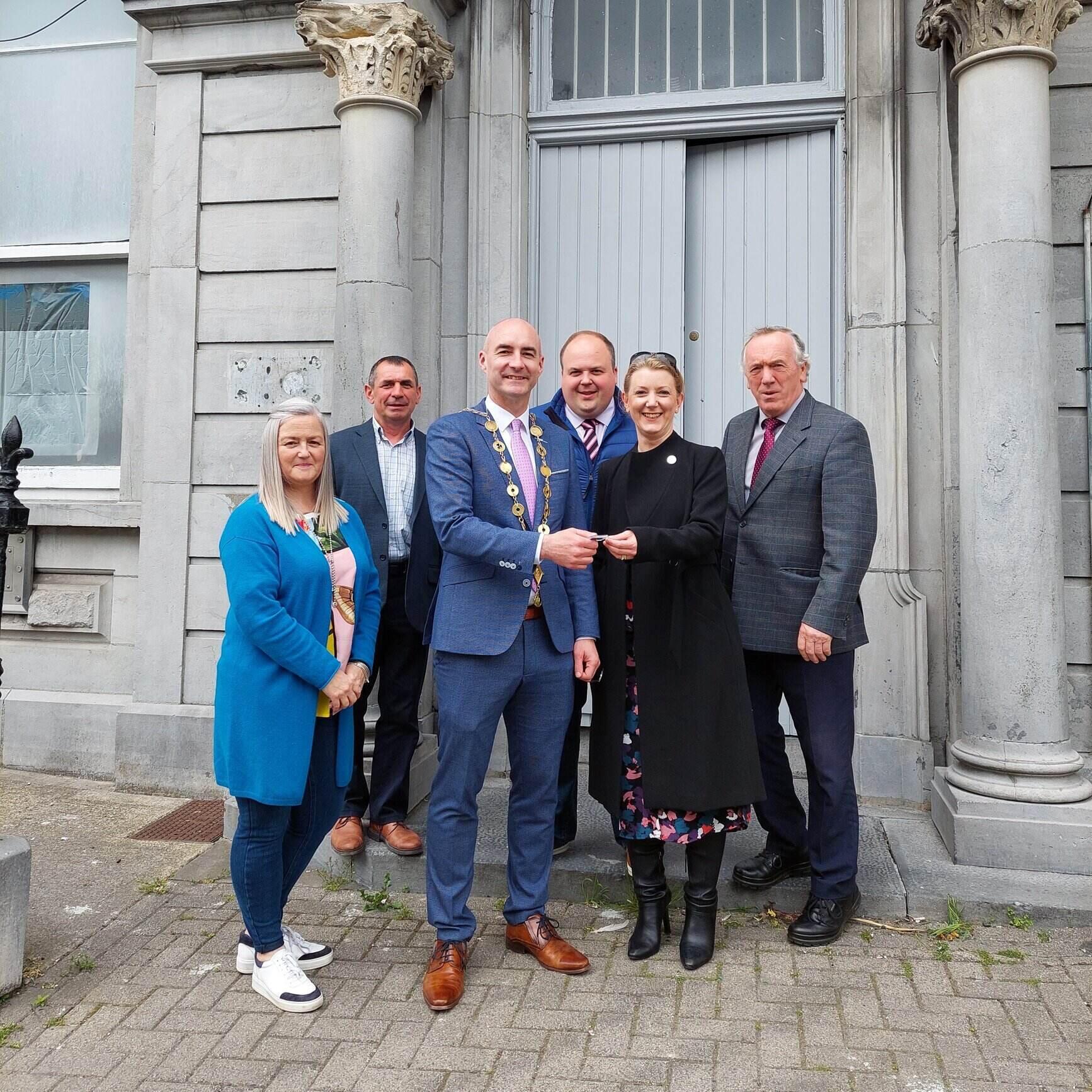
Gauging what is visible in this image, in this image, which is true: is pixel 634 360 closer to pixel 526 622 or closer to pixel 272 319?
pixel 526 622

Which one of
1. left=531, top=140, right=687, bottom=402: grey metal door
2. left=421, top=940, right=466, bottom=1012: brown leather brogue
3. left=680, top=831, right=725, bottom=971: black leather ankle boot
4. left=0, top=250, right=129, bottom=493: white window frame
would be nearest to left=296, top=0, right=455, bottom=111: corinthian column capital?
left=531, top=140, right=687, bottom=402: grey metal door

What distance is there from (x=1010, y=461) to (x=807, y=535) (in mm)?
1260

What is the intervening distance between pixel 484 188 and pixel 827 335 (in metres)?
2.08

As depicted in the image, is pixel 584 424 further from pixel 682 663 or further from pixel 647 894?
pixel 647 894

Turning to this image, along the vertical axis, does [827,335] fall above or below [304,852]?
above

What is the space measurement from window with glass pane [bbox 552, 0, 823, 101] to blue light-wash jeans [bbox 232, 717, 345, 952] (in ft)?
14.1

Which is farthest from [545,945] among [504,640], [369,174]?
[369,174]

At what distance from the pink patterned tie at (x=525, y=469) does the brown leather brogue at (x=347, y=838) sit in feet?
5.57

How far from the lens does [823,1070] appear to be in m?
2.72

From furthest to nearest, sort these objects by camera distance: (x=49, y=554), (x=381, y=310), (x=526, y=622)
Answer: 1. (x=49, y=554)
2. (x=381, y=310)
3. (x=526, y=622)

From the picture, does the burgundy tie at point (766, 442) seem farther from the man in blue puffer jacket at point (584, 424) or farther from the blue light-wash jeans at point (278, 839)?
the blue light-wash jeans at point (278, 839)

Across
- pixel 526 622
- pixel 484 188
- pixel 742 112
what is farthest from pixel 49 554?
pixel 742 112

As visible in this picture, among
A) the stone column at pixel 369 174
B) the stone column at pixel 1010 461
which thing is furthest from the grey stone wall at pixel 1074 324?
the stone column at pixel 369 174

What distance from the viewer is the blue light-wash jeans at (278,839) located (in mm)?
3084
